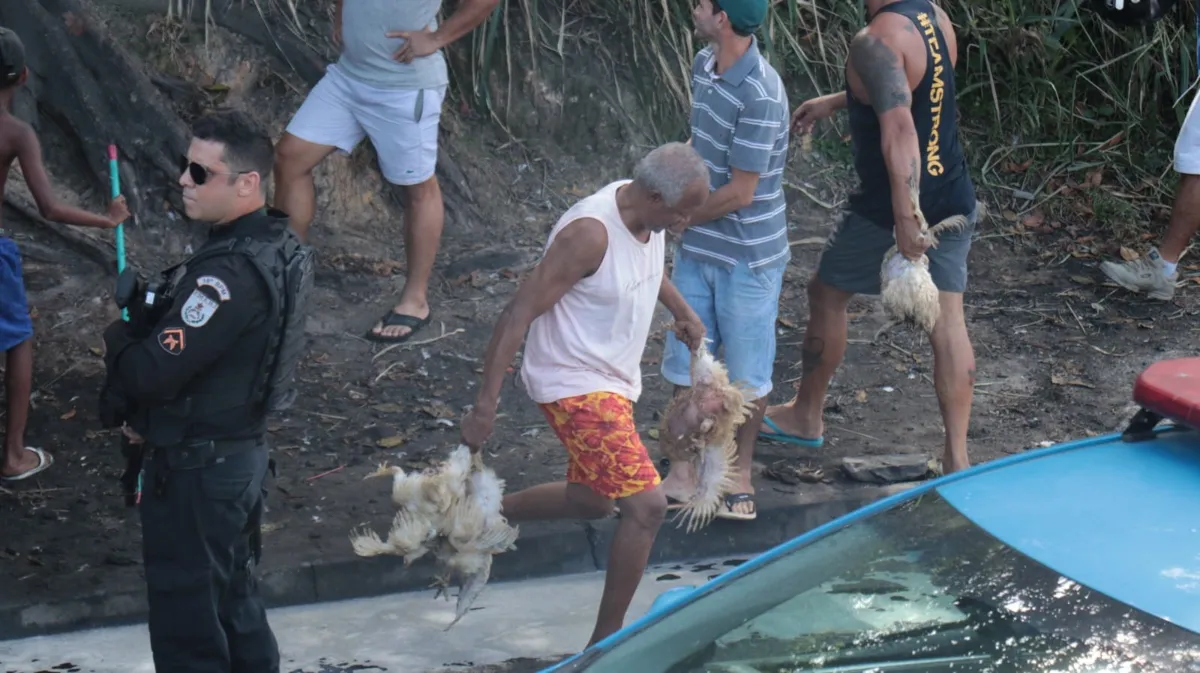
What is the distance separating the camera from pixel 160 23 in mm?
7375

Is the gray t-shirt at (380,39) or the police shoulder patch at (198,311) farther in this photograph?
the gray t-shirt at (380,39)

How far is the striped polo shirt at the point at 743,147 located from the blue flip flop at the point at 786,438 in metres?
1.09

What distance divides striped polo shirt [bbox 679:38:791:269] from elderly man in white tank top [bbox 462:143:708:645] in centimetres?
75

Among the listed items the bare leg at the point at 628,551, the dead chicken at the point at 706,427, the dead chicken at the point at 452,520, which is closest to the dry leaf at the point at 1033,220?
the dead chicken at the point at 706,427

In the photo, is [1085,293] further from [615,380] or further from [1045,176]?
[615,380]

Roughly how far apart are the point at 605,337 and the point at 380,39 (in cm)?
245

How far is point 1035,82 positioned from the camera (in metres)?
9.33

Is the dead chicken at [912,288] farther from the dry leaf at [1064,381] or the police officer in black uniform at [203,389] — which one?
the police officer in black uniform at [203,389]

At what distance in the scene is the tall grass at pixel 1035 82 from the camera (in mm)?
8695

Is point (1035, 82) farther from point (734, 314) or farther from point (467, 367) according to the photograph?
point (734, 314)

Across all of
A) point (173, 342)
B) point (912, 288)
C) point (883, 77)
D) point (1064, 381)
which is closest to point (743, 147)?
point (883, 77)

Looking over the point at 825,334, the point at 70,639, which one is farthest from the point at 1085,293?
the point at 70,639

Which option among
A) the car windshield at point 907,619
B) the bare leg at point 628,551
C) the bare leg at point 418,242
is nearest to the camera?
the car windshield at point 907,619

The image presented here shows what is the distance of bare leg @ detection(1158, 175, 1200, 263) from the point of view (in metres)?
7.48
